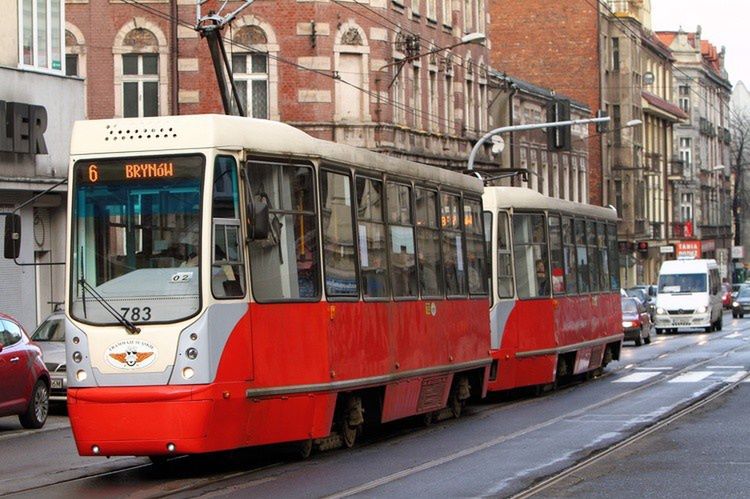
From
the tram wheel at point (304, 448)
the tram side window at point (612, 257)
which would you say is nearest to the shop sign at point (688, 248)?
the tram side window at point (612, 257)

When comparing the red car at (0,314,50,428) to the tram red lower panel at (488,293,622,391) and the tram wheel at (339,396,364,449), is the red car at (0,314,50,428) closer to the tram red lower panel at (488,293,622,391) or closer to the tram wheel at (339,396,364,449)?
the tram wheel at (339,396,364,449)

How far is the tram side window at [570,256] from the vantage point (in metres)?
27.8

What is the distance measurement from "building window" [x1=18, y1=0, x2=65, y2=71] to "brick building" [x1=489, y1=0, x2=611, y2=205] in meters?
48.9

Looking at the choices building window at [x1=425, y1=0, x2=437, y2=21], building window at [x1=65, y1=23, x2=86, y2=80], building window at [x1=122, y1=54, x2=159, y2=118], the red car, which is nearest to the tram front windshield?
the red car

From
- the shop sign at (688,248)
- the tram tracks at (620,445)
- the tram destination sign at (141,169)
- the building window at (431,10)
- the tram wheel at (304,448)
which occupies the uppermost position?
the building window at (431,10)

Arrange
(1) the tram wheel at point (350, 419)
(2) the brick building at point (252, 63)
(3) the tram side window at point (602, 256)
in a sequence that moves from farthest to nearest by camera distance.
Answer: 1. (2) the brick building at point (252, 63)
2. (3) the tram side window at point (602, 256)
3. (1) the tram wheel at point (350, 419)

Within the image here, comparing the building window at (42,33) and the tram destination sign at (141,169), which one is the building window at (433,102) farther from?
the tram destination sign at (141,169)

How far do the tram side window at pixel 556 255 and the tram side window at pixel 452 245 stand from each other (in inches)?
216

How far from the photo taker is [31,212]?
108ft

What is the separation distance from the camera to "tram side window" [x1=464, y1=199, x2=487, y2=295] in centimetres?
2191

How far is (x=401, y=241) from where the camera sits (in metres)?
18.5

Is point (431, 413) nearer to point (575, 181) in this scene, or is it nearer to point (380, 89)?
point (380, 89)

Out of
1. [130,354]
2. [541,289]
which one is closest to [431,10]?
[541,289]

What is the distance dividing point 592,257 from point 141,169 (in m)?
16.5
